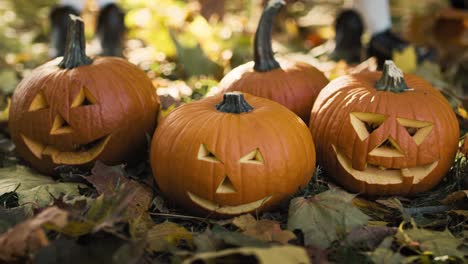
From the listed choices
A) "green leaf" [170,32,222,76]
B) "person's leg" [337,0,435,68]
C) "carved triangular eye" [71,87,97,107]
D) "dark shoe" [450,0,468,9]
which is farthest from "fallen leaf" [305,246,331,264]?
"dark shoe" [450,0,468,9]

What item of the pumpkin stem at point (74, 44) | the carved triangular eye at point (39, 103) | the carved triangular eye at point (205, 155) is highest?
the pumpkin stem at point (74, 44)

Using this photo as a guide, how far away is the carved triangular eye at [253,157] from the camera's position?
6.18 ft

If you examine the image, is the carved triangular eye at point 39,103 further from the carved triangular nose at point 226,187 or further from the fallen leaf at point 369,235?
the fallen leaf at point 369,235

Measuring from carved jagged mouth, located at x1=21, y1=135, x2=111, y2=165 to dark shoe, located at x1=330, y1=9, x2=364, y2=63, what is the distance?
2.22 m

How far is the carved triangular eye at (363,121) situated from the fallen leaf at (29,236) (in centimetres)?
109

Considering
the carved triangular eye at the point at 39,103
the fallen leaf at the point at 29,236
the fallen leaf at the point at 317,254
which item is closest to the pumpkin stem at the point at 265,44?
the carved triangular eye at the point at 39,103

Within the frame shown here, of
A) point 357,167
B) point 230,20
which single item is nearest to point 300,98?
point 357,167

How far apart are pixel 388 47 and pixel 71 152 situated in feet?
7.29

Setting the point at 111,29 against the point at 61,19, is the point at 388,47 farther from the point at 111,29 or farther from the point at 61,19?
the point at 61,19

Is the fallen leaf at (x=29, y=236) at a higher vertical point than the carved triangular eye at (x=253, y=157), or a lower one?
lower

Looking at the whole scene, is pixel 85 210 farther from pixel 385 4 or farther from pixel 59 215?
pixel 385 4

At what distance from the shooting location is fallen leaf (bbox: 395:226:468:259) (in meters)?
1.68

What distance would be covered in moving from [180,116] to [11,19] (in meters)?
4.02

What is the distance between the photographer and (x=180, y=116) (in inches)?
79.0
